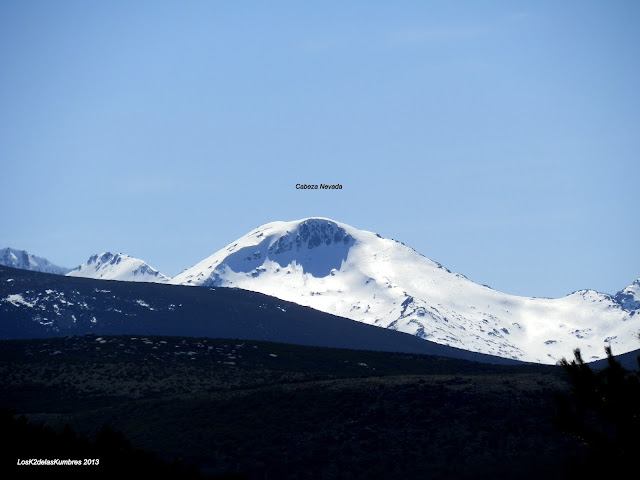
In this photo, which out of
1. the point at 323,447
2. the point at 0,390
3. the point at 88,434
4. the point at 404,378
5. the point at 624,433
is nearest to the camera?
the point at 624,433

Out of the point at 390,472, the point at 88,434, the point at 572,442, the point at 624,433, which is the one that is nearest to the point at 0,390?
the point at 88,434

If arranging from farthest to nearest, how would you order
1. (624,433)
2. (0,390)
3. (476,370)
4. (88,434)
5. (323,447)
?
(476,370), (0,390), (88,434), (323,447), (624,433)

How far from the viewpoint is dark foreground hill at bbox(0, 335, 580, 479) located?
101m

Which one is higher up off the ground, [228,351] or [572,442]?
[228,351]

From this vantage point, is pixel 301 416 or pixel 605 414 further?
pixel 301 416

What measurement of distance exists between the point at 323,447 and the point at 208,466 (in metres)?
12.9

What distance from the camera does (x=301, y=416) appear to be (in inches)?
4545

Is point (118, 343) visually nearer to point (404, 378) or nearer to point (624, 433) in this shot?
point (404, 378)

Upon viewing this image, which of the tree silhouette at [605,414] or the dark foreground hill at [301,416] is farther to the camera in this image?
the dark foreground hill at [301,416]

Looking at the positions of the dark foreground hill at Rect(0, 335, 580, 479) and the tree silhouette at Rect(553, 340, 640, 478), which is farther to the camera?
the dark foreground hill at Rect(0, 335, 580, 479)

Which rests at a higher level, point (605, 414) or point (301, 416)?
point (301, 416)

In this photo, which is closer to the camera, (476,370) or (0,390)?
(0,390)

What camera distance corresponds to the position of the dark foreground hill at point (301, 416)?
100562 millimetres

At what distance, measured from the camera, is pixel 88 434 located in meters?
112
